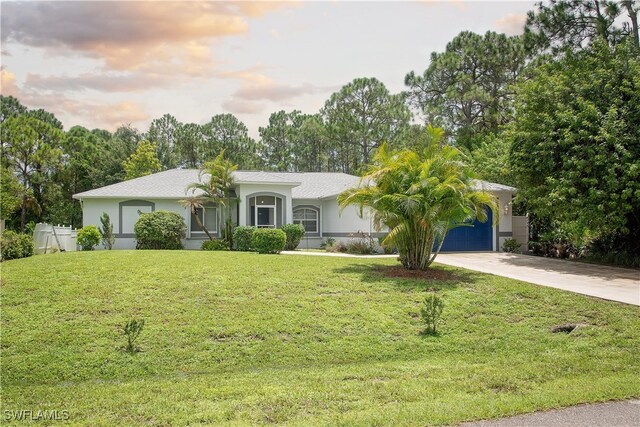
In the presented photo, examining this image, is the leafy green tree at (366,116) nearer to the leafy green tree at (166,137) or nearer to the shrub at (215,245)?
the leafy green tree at (166,137)

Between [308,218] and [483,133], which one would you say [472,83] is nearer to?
[483,133]

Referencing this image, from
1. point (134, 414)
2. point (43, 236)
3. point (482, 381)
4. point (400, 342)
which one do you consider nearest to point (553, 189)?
point (400, 342)

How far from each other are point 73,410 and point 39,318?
14.3 ft

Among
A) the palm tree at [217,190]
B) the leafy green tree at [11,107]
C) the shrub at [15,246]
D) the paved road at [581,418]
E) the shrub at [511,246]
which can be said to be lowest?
the paved road at [581,418]

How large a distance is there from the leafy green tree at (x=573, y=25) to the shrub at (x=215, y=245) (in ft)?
56.5

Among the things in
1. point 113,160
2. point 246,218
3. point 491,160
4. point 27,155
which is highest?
point 113,160

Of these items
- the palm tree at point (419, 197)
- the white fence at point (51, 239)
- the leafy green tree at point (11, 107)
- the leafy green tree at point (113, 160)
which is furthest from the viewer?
the leafy green tree at point (11, 107)

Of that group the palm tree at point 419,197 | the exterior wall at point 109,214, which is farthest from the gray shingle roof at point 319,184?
the palm tree at point 419,197

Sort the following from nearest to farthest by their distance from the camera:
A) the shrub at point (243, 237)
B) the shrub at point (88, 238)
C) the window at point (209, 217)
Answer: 1. the shrub at point (243, 237)
2. the shrub at point (88, 238)
3. the window at point (209, 217)

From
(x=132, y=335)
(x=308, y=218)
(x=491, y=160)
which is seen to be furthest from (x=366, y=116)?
(x=132, y=335)

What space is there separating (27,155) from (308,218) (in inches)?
787

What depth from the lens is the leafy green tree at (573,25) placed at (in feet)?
74.3

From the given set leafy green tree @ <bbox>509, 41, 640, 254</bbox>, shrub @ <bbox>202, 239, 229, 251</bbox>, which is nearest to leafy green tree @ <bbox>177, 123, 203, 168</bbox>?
shrub @ <bbox>202, 239, 229, 251</bbox>

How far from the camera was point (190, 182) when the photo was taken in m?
27.1
